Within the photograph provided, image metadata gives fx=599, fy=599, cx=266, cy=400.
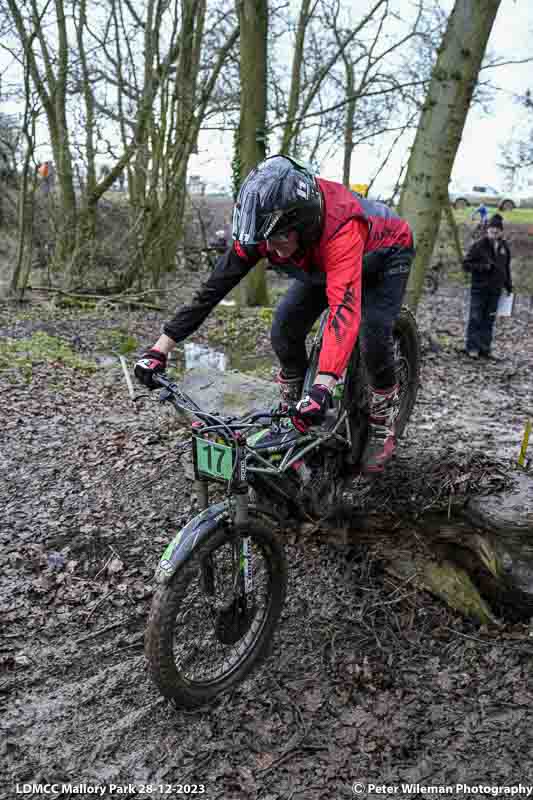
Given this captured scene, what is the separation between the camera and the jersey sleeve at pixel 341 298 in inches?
103

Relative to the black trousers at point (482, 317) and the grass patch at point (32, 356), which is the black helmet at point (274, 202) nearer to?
the grass patch at point (32, 356)

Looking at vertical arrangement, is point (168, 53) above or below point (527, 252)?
above

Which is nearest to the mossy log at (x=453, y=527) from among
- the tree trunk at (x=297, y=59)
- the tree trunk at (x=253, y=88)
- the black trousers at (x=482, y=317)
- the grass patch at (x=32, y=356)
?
the grass patch at (x=32, y=356)

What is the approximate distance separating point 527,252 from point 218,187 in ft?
34.7

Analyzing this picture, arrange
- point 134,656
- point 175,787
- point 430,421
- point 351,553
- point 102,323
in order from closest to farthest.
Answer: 1. point 175,787
2. point 134,656
3. point 351,553
4. point 430,421
5. point 102,323

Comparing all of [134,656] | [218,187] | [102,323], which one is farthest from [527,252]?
[134,656]

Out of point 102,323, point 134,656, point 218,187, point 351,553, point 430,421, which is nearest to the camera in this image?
point 134,656

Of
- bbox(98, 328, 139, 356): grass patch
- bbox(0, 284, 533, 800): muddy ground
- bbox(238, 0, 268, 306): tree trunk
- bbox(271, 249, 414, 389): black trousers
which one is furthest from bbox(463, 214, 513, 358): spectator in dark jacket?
bbox(271, 249, 414, 389): black trousers

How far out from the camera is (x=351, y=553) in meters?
3.72

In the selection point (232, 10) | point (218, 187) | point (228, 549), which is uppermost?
point (232, 10)

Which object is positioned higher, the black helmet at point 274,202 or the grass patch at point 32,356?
the black helmet at point 274,202

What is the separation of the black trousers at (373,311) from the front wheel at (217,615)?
1272 mm

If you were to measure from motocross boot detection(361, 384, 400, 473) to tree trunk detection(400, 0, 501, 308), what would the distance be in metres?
4.39

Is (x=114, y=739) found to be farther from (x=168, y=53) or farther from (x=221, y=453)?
(x=168, y=53)
